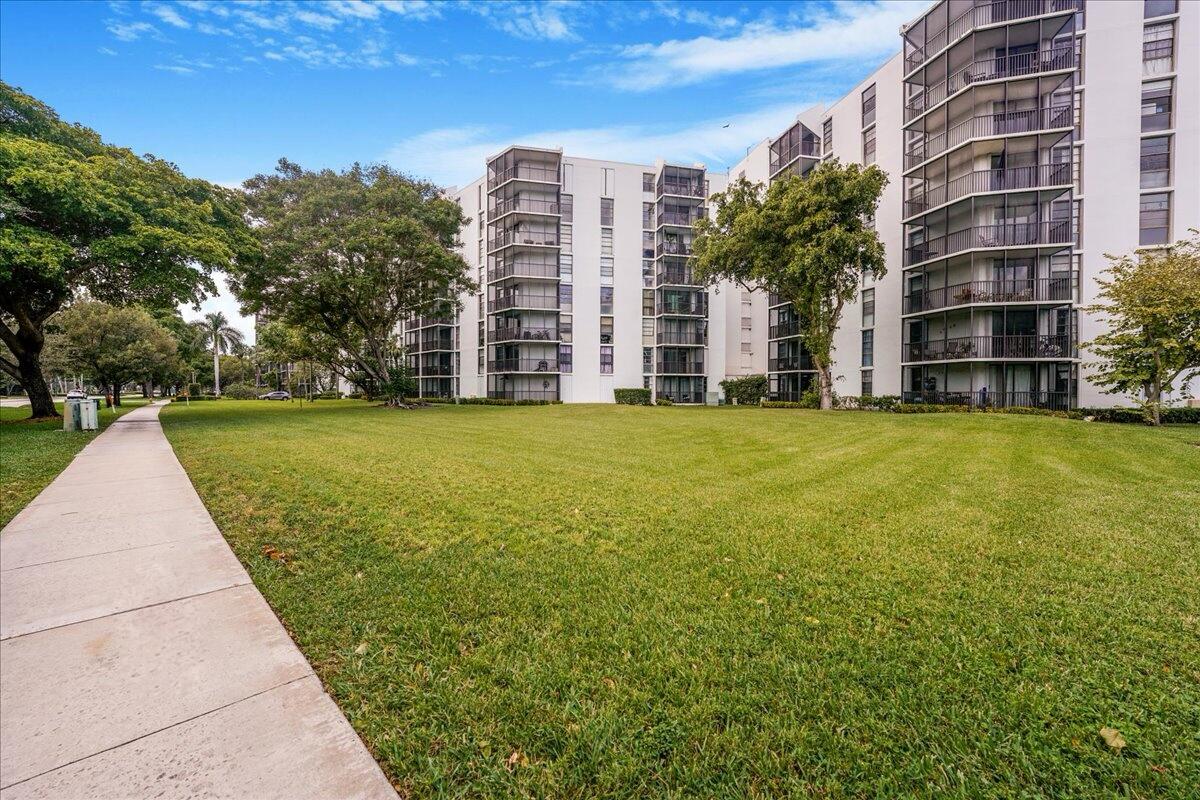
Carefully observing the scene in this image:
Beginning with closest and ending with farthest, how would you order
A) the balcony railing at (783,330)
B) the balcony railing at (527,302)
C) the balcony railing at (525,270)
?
the balcony railing at (783,330) → the balcony railing at (527,302) → the balcony railing at (525,270)

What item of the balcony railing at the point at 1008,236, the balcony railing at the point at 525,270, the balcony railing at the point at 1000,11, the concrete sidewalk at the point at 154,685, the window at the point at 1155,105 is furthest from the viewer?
the balcony railing at the point at 525,270

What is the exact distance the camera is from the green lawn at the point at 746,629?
7.27 ft

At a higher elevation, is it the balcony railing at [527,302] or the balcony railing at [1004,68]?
the balcony railing at [1004,68]

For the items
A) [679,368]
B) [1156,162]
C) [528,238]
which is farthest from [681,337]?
[1156,162]

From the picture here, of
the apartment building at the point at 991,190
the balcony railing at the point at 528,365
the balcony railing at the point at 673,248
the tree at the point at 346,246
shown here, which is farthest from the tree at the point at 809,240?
the tree at the point at 346,246

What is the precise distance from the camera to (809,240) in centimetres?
2569

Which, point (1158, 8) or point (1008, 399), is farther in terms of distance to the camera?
point (1008, 399)

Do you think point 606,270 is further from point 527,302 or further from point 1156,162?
point 1156,162

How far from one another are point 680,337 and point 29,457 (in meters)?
37.0

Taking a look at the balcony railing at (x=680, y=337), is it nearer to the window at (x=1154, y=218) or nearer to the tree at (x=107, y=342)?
the window at (x=1154, y=218)

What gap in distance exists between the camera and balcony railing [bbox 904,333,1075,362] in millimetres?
24531

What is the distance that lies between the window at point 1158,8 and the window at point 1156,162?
610 centimetres

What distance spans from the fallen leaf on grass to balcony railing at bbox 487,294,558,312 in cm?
3865

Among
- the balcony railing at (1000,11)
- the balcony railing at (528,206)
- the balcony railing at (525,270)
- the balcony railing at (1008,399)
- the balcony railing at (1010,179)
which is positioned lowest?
the balcony railing at (1008,399)
